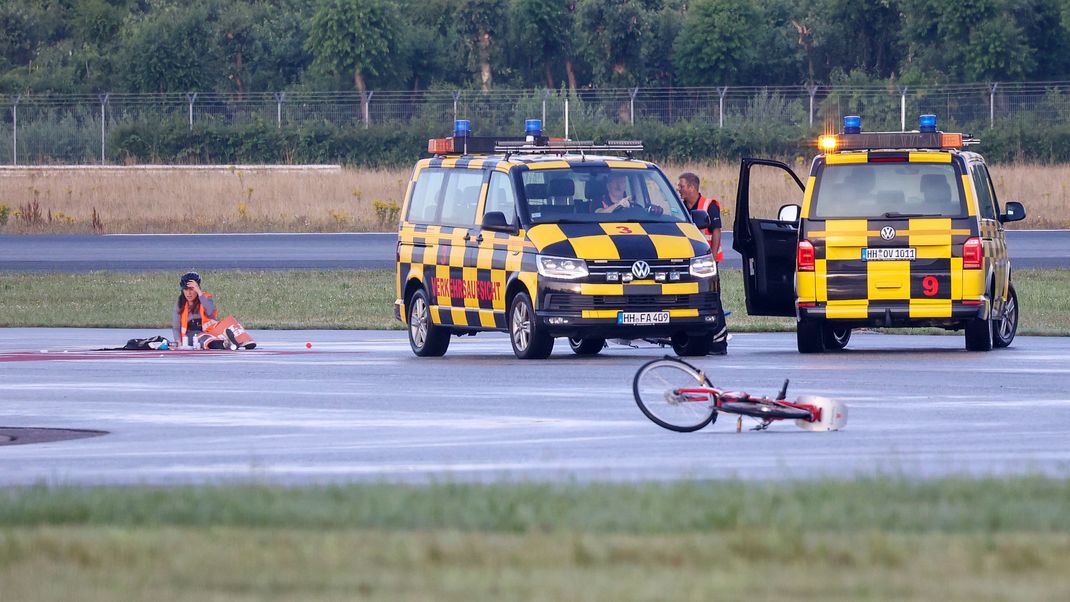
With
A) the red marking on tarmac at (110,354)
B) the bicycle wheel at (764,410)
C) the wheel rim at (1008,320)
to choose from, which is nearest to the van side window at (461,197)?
the red marking on tarmac at (110,354)

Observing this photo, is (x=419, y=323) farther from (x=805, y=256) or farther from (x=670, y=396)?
(x=670, y=396)

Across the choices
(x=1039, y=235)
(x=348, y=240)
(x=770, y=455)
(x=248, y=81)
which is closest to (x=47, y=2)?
(x=248, y=81)

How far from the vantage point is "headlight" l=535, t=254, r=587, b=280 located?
59.3ft

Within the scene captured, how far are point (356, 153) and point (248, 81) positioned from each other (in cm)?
2236

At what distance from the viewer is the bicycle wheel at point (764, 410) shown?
12273 millimetres

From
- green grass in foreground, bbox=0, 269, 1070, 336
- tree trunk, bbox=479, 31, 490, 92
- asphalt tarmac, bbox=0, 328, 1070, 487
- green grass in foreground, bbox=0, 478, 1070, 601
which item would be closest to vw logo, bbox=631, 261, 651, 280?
asphalt tarmac, bbox=0, 328, 1070, 487

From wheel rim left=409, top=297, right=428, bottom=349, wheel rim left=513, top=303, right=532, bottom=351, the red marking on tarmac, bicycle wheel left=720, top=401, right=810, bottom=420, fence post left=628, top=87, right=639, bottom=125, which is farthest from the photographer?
fence post left=628, top=87, right=639, bottom=125

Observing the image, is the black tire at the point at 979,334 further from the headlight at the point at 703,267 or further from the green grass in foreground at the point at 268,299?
the green grass in foreground at the point at 268,299

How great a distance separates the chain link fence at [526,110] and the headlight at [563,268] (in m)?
38.5

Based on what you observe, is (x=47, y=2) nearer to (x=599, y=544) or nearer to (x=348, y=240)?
(x=348, y=240)

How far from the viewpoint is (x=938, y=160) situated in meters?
18.9

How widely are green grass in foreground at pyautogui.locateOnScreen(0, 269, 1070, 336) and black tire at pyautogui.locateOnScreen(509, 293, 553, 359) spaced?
5535mm

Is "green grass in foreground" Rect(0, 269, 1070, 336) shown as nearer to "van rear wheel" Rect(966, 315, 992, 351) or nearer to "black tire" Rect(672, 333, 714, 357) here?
"van rear wheel" Rect(966, 315, 992, 351)

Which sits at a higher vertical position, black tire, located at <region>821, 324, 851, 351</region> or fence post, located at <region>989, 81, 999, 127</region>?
fence post, located at <region>989, 81, 999, 127</region>
